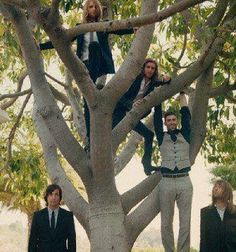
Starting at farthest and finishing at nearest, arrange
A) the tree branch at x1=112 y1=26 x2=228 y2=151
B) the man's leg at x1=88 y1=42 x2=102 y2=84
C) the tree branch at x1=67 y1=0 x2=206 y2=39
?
the tree branch at x1=112 y1=26 x2=228 y2=151 < the man's leg at x1=88 y1=42 x2=102 y2=84 < the tree branch at x1=67 y1=0 x2=206 y2=39

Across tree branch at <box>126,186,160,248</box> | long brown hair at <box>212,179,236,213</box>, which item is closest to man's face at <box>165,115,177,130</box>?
tree branch at <box>126,186,160,248</box>

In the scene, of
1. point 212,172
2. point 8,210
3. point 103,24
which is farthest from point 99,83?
point 8,210

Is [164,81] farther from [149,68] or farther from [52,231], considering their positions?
[52,231]

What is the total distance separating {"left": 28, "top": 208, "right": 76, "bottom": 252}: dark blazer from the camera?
6.51 m

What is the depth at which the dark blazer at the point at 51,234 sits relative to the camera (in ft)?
21.4

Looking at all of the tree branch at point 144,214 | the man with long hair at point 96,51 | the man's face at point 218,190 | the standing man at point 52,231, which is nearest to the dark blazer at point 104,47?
the man with long hair at point 96,51

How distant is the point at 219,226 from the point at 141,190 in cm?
152

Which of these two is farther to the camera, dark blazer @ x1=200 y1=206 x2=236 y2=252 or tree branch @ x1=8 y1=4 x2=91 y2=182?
tree branch @ x1=8 y1=4 x2=91 y2=182

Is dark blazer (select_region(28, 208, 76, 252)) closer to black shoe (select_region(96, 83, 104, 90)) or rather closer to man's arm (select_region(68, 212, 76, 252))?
man's arm (select_region(68, 212, 76, 252))

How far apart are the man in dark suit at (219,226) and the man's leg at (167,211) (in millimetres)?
783

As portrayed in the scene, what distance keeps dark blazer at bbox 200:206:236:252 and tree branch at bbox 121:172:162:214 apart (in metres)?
1.23

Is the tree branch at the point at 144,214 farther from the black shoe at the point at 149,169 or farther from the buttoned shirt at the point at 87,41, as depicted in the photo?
the buttoned shirt at the point at 87,41

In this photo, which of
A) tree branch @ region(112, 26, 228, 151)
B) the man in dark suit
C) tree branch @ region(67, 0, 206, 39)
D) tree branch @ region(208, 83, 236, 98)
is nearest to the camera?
tree branch @ region(67, 0, 206, 39)

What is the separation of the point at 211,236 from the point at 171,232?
0.90 metres
